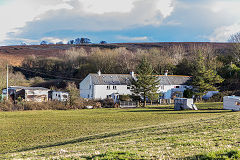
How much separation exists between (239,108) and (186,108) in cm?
893

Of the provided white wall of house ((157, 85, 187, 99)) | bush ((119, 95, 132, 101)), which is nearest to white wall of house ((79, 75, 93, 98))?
bush ((119, 95, 132, 101))

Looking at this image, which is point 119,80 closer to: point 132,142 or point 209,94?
point 209,94

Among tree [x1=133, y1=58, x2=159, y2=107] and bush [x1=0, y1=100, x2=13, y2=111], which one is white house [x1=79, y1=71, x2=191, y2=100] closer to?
tree [x1=133, y1=58, x2=159, y2=107]

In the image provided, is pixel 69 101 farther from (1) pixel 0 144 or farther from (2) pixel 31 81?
(2) pixel 31 81

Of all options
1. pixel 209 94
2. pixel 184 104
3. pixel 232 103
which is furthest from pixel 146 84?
pixel 232 103

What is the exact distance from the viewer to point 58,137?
1914cm

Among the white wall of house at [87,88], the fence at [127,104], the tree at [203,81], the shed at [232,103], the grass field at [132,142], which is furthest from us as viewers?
the white wall of house at [87,88]

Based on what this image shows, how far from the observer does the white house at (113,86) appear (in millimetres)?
57688

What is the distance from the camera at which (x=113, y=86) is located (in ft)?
193

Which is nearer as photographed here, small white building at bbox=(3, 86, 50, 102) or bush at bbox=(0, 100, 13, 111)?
bush at bbox=(0, 100, 13, 111)

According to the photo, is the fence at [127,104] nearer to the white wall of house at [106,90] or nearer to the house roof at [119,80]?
the white wall of house at [106,90]

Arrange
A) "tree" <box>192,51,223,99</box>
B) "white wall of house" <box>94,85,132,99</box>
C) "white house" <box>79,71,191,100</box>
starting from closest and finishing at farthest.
Answer: 1. "tree" <box>192,51,223,99</box>
2. "white wall of house" <box>94,85,132,99</box>
3. "white house" <box>79,71,191,100</box>

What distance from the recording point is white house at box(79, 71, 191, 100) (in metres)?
57.7

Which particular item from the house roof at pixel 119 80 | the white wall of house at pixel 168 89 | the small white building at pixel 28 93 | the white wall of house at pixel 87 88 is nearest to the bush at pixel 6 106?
the small white building at pixel 28 93
